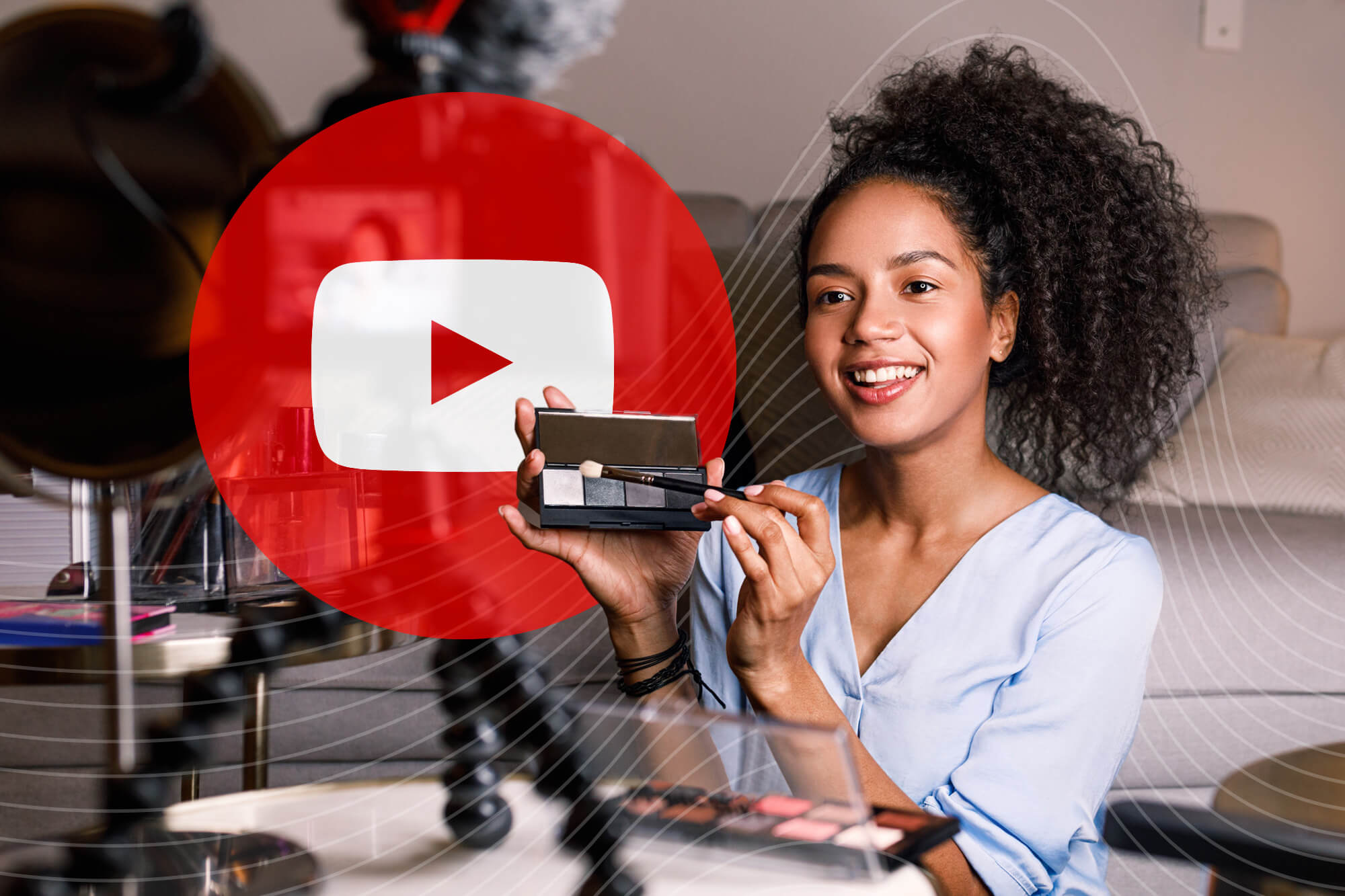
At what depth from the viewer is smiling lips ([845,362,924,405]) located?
0.74 m

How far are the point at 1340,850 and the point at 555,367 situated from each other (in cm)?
70

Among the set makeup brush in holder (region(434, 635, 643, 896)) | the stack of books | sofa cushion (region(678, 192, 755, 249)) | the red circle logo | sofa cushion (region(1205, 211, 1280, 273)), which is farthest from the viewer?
sofa cushion (region(1205, 211, 1280, 273))

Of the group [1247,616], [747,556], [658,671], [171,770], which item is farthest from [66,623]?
[1247,616]

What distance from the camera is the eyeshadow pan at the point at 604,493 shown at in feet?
2.11

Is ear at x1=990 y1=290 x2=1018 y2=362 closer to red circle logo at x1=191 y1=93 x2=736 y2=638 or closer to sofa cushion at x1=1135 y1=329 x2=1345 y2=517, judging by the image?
red circle logo at x1=191 y1=93 x2=736 y2=638

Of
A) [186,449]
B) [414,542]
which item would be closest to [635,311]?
[414,542]

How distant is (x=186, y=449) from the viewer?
0.86 meters

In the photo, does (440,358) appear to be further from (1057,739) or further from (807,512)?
(1057,739)

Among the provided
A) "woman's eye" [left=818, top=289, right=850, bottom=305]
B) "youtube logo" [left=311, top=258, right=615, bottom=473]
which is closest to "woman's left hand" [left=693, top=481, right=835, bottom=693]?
"woman's eye" [left=818, top=289, right=850, bottom=305]

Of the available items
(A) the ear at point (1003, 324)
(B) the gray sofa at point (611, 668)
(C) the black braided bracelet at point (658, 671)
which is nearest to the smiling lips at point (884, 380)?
(A) the ear at point (1003, 324)

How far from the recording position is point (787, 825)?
0.41m

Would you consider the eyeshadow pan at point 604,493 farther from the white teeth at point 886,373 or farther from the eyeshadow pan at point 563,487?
the white teeth at point 886,373

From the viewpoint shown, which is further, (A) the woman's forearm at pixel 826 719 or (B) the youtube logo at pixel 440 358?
(B) the youtube logo at pixel 440 358

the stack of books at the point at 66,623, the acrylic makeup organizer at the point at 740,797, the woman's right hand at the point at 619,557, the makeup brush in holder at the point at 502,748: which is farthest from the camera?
the stack of books at the point at 66,623
